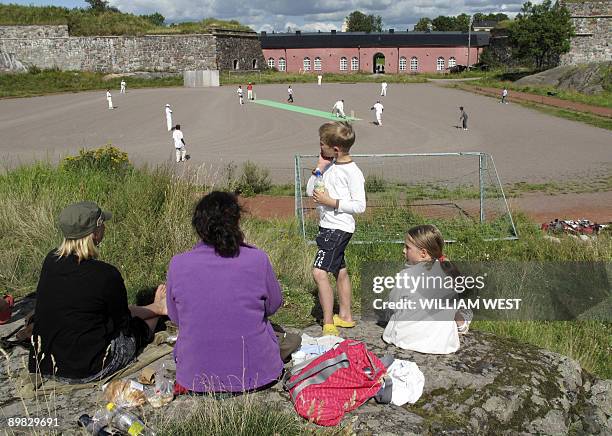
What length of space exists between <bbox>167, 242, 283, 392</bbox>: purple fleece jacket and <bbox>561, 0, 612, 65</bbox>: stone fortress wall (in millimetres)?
58696

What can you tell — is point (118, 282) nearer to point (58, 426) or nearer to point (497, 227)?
point (58, 426)

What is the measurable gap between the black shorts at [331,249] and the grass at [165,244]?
31.0 inches

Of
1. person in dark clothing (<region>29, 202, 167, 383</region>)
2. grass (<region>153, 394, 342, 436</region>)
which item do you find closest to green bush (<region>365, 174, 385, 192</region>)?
person in dark clothing (<region>29, 202, 167, 383</region>)

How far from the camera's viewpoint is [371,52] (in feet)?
271

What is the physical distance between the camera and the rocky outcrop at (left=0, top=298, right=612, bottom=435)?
344cm

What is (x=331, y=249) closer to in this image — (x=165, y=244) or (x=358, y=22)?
(x=165, y=244)

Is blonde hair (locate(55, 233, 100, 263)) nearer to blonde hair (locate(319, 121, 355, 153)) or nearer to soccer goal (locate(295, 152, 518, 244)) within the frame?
A: blonde hair (locate(319, 121, 355, 153))

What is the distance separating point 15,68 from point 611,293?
54.6 meters

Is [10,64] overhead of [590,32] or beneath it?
beneath

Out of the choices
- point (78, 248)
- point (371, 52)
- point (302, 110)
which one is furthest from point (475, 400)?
point (371, 52)

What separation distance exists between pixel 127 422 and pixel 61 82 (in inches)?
2038

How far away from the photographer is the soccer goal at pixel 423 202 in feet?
31.9

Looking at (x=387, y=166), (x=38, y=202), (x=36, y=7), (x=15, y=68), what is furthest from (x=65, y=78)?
(x=38, y=202)

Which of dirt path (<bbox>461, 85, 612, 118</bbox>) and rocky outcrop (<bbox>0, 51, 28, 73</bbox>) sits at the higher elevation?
rocky outcrop (<bbox>0, 51, 28, 73</bbox>)
